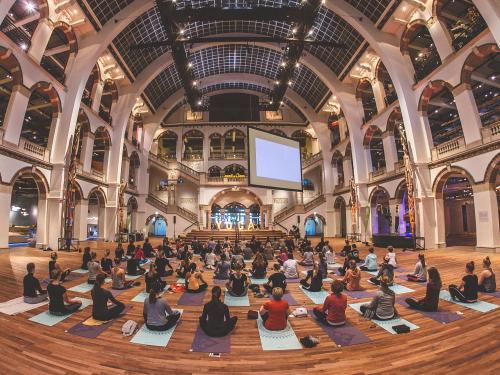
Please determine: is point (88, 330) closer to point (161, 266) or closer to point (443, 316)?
point (161, 266)

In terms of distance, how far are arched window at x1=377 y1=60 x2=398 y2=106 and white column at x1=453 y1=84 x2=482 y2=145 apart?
5.52 meters

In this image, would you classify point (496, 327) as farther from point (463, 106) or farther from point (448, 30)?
point (448, 30)

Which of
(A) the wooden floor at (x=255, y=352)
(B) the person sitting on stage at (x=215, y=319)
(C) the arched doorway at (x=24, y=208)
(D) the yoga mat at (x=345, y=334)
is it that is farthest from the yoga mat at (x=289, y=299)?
(C) the arched doorway at (x=24, y=208)

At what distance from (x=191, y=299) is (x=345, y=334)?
→ 157 inches

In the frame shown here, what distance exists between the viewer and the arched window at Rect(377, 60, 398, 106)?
19.6m

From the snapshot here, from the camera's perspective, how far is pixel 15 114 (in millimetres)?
12805

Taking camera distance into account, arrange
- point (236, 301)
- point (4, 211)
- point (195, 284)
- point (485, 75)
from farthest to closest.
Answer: point (485, 75) → point (4, 211) → point (195, 284) → point (236, 301)

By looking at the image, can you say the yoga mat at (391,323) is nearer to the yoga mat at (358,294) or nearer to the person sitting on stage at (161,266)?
the yoga mat at (358,294)

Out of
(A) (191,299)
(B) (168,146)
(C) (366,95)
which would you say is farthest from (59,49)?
(C) (366,95)

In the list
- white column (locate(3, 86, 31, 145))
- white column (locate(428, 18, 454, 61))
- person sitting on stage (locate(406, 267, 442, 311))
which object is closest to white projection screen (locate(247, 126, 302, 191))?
person sitting on stage (locate(406, 267, 442, 311))

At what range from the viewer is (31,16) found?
1343 centimetres

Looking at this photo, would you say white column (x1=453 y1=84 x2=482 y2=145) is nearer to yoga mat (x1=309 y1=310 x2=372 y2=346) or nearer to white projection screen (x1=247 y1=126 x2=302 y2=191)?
white projection screen (x1=247 y1=126 x2=302 y2=191)

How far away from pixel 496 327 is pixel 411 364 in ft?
8.45

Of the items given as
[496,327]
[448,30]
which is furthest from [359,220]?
[496,327]
